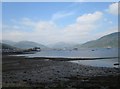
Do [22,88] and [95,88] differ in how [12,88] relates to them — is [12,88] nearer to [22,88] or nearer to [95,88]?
[22,88]

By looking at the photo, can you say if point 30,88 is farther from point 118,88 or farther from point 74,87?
point 118,88

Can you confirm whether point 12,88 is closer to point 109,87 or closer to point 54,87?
point 54,87

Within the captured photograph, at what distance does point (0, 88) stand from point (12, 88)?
1.15m

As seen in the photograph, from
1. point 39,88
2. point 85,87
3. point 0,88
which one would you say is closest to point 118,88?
point 85,87

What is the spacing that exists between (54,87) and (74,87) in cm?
201

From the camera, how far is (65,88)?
21703mm

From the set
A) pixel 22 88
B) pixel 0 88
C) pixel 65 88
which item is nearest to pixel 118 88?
pixel 65 88

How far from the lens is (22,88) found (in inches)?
853

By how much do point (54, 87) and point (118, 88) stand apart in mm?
6295

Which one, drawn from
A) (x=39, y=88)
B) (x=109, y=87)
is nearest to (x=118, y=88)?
(x=109, y=87)

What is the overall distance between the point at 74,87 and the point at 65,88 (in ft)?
4.04

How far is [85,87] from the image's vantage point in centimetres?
2236

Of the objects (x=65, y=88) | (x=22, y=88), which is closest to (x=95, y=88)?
(x=65, y=88)

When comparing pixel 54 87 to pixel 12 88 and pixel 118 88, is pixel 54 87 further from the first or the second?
pixel 118 88
